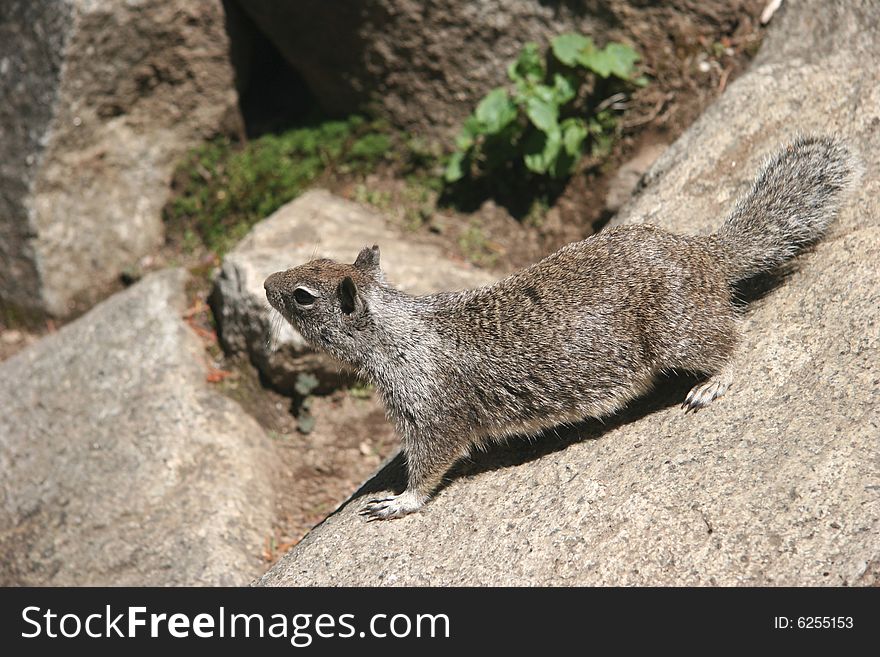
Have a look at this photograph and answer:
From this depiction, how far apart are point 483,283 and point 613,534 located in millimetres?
3885

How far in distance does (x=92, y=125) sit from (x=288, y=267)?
3245 millimetres

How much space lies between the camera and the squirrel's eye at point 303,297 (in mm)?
5538

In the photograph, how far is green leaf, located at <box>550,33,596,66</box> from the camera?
27.3ft

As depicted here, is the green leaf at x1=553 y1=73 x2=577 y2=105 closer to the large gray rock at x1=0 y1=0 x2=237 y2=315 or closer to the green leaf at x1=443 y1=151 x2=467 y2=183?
the green leaf at x1=443 y1=151 x2=467 y2=183

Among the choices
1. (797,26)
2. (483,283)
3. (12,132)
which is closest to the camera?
(797,26)

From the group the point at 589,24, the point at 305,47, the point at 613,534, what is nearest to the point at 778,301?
the point at 613,534

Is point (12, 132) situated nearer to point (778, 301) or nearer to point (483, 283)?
point (483, 283)

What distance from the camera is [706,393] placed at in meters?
4.94

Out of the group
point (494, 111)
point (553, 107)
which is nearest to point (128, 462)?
point (494, 111)

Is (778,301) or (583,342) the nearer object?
(583,342)

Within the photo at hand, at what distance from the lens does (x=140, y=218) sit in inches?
392

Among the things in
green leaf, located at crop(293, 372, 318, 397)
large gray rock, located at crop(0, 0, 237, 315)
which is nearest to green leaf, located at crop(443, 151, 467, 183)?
green leaf, located at crop(293, 372, 318, 397)

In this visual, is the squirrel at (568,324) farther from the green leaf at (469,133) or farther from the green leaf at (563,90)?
the green leaf at (469,133)

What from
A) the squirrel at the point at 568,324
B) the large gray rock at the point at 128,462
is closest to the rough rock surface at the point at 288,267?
the large gray rock at the point at 128,462
